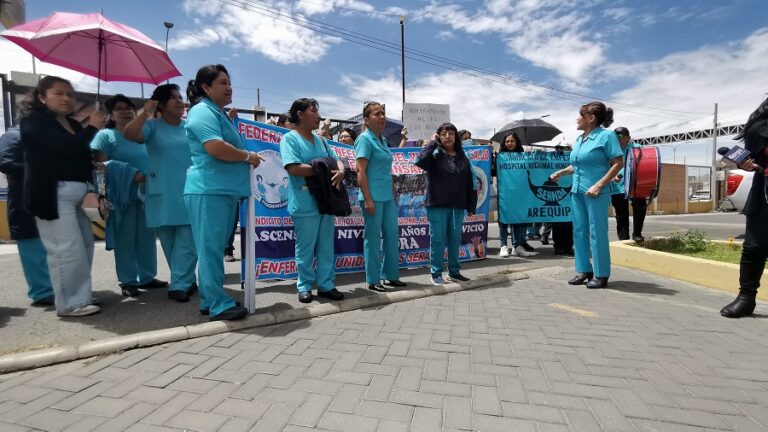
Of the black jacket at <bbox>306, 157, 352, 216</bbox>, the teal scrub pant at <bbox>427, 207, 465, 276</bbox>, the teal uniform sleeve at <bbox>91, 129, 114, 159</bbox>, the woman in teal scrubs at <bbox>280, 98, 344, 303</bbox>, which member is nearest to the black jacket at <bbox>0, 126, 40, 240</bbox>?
the teal uniform sleeve at <bbox>91, 129, 114, 159</bbox>

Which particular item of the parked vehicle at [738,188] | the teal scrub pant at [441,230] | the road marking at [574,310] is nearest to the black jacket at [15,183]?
the teal scrub pant at [441,230]

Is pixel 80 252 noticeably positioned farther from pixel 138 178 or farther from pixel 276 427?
pixel 276 427

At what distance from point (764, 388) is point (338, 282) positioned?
3471 mm

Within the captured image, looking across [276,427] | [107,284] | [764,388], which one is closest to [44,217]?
[107,284]

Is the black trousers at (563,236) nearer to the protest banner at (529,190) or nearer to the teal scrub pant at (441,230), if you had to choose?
the protest banner at (529,190)

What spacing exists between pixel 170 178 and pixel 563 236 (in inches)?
229

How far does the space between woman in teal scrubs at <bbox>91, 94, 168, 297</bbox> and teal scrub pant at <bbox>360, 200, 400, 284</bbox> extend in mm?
2269

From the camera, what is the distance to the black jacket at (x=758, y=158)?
3064 mm

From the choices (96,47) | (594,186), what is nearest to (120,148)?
(96,47)

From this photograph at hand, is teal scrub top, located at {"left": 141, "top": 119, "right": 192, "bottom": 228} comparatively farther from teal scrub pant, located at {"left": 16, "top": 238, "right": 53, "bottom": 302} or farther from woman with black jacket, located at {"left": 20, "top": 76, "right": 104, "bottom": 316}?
teal scrub pant, located at {"left": 16, "top": 238, "right": 53, "bottom": 302}

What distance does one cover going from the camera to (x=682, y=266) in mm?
4602

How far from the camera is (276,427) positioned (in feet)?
5.49

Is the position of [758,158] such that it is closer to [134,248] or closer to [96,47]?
[134,248]

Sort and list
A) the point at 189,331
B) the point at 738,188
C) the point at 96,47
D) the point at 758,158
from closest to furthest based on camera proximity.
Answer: the point at 189,331
the point at 758,158
the point at 96,47
the point at 738,188
